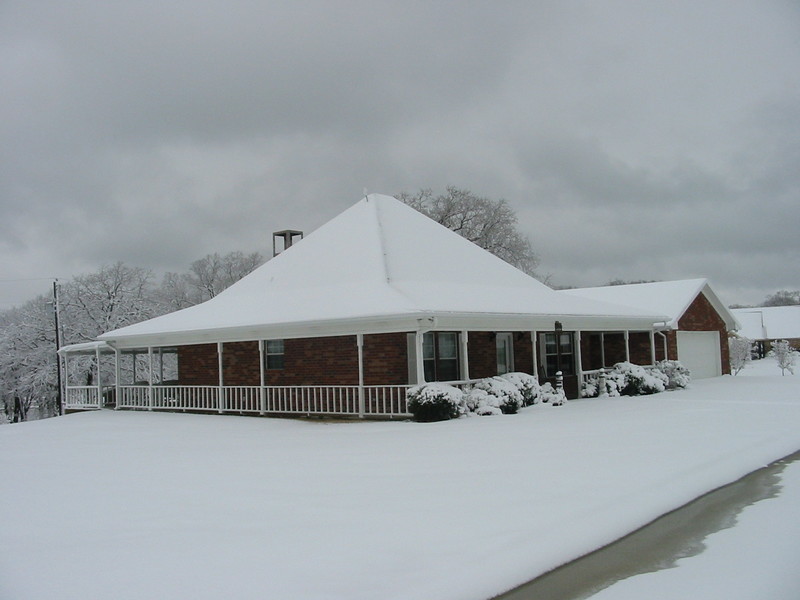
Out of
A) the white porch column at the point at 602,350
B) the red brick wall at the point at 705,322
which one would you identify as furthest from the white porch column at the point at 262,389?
the red brick wall at the point at 705,322

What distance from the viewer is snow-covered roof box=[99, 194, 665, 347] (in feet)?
56.6

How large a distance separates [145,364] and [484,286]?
30.6m

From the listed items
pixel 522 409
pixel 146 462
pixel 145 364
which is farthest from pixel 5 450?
pixel 145 364

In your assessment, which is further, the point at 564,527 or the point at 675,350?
the point at 675,350

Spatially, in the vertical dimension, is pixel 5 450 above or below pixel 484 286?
below

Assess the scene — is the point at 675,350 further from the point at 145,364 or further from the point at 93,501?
the point at 145,364

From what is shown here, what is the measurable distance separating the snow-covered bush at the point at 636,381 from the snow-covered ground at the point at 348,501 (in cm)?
723

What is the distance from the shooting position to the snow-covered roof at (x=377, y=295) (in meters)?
17.3

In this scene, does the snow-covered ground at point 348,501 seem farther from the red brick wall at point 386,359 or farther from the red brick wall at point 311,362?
the red brick wall at point 311,362

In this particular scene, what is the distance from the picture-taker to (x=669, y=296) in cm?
3131

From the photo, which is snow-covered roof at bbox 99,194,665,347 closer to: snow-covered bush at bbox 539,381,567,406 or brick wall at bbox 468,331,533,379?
brick wall at bbox 468,331,533,379

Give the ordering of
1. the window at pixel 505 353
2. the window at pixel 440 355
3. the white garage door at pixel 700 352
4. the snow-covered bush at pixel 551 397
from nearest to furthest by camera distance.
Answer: the window at pixel 440 355, the snow-covered bush at pixel 551 397, the window at pixel 505 353, the white garage door at pixel 700 352

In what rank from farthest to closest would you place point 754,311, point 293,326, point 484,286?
point 754,311 → point 484,286 → point 293,326

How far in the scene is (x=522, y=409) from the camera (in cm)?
1856
